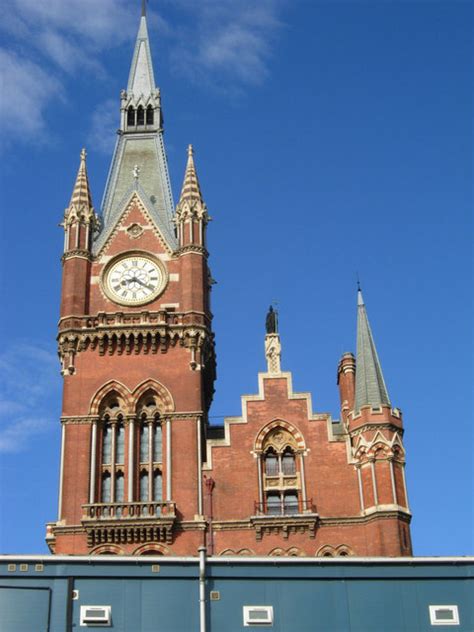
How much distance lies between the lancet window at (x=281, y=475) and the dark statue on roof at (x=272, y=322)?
6.33 meters

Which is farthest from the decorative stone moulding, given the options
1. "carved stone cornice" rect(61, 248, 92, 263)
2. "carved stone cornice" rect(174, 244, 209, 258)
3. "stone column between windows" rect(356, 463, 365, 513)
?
"stone column between windows" rect(356, 463, 365, 513)

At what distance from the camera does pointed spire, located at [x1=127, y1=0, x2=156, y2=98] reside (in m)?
70.5

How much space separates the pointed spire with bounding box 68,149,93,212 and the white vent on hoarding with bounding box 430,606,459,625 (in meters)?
29.1

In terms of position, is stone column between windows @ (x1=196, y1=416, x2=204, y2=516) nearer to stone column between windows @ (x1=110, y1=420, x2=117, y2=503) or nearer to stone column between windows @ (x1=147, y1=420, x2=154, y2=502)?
stone column between windows @ (x1=147, y1=420, x2=154, y2=502)

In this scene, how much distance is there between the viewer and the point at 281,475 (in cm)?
5100

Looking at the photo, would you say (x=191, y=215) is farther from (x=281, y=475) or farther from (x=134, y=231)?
(x=281, y=475)

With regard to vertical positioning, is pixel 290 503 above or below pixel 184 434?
below

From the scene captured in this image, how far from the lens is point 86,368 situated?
53688 mm

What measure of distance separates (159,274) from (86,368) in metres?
6.28

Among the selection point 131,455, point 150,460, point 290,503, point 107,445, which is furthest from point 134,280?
point 290,503

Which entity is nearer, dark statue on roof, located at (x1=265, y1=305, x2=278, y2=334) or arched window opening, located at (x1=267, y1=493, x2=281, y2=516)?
arched window opening, located at (x1=267, y1=493, x2=281, y2=516)

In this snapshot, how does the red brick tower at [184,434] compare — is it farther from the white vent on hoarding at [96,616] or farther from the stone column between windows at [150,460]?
the white vent on hoarding at [96,616]

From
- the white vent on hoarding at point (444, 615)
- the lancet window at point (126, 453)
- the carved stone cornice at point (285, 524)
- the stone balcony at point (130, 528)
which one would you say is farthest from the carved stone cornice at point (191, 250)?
the white vent on hoarding at point (444, 615)

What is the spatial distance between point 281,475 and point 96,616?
15.3m
